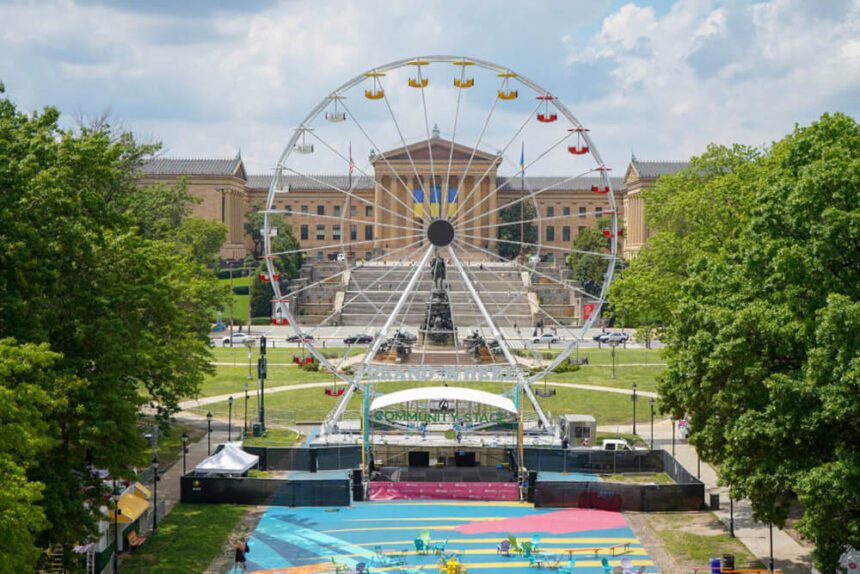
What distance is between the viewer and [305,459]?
4619 cm

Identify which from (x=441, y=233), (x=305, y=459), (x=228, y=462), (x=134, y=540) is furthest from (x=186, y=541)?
(x=441, y=233)

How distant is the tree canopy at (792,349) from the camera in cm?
2638

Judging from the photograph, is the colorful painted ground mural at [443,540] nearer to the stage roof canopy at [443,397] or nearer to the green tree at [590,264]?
the stage roof canopy at [443,397]

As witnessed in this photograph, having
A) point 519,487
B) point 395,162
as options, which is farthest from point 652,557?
point 395,162

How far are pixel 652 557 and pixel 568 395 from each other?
3512 centimetres

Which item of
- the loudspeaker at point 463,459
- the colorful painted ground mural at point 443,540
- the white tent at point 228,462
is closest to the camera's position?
the colorful painted ground mural at point 443,540

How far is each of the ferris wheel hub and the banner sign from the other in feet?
49.1

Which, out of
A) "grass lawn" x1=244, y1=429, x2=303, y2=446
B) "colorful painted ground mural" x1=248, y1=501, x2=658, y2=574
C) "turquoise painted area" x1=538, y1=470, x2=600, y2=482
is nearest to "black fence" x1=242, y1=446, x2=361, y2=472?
"colorful painted ground mural" x1=248, y1=501, x2=658, y2=574

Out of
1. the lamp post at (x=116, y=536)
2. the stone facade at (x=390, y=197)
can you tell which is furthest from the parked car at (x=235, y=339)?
the lamp post at (x=116, y=536)

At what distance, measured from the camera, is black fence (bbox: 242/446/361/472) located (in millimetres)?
46062

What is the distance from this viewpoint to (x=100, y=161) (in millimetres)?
32875

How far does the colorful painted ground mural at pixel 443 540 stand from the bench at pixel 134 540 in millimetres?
3708

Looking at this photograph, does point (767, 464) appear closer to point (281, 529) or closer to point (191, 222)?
point (281, 529)

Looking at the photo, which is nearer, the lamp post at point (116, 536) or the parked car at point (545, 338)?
the lamp post at point (116, 536)
